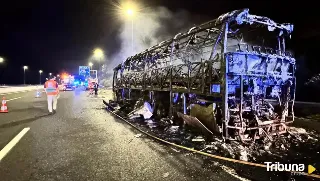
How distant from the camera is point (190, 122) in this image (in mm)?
8000

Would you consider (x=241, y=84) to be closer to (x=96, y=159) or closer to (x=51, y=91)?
(x=96, y=159)

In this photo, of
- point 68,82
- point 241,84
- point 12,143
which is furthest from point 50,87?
point 68,82

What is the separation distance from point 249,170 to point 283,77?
4.24 meters

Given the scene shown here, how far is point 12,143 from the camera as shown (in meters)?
6.00

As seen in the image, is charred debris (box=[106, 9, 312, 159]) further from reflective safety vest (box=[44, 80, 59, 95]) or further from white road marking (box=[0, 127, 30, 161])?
reflective safety vest (box=[44, 80, 59, 95])

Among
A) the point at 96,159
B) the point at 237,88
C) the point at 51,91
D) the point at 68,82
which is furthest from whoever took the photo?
the point at 68,82

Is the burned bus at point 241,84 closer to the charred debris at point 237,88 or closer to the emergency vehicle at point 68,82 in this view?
the charred debris at point 237,88

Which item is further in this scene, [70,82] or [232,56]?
[70,82]

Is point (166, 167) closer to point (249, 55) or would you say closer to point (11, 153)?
point (11, 153)

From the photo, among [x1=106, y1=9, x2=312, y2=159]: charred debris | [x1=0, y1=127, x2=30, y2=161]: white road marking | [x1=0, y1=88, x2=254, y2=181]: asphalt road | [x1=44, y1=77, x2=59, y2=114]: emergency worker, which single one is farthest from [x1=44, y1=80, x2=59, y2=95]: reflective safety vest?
[x1=106, y1=9, x2=312, y2=159]: charred debris

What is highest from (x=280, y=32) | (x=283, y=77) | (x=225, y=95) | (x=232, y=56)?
(x=280, y=32)

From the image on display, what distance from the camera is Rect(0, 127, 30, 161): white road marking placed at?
5160mm

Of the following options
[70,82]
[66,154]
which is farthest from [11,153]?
[70,82]

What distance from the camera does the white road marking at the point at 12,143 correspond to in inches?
203
